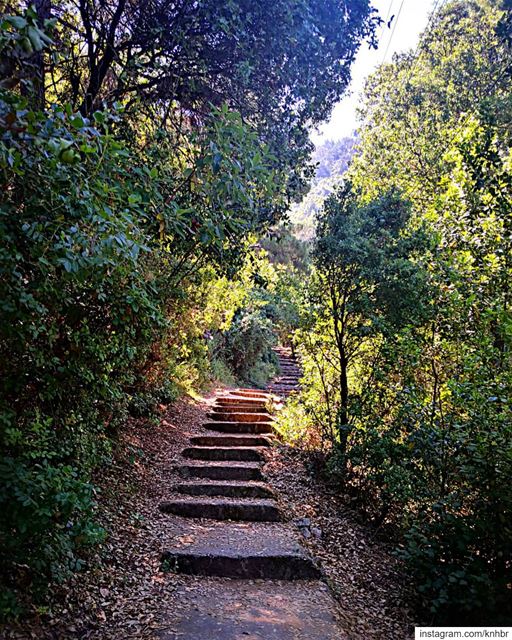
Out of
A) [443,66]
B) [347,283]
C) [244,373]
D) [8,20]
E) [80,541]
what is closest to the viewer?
[8,20]

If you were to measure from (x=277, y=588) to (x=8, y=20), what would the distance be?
366 cm

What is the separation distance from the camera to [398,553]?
10.3 feet

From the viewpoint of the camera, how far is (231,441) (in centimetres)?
637

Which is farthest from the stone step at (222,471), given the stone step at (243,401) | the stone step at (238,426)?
the stone step at (243,401)

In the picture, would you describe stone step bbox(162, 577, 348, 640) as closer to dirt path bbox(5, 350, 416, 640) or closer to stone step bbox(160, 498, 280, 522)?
dirt path bbox(5, 350, 416, 640)

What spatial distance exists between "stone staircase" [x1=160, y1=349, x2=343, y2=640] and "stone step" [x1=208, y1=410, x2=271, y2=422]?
143 cm

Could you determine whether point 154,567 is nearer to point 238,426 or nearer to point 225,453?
point 225,453

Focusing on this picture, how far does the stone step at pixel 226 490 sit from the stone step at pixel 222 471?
16.8 inches

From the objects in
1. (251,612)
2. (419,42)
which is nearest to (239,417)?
(251,612)

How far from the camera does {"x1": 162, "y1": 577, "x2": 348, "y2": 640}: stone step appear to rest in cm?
264

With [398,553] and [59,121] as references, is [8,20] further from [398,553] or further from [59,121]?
[398,553]

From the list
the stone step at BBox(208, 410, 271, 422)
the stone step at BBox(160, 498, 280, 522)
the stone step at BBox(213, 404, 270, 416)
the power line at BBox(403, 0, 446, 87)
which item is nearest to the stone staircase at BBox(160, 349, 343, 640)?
the stone step at BBox(160, 498, 280, 522)

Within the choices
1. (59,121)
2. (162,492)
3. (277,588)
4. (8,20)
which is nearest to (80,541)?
(277,588)

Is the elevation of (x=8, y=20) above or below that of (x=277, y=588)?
above
